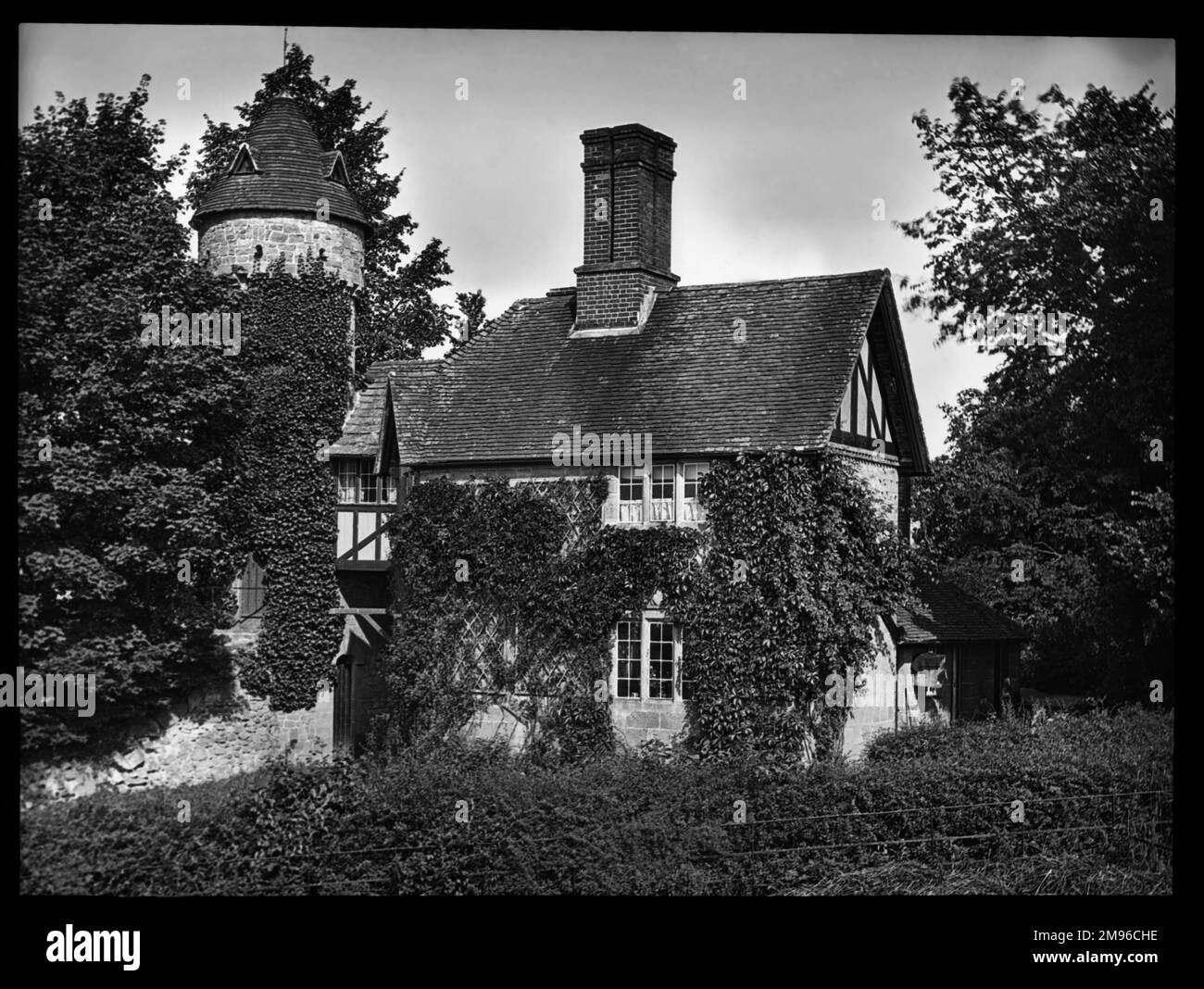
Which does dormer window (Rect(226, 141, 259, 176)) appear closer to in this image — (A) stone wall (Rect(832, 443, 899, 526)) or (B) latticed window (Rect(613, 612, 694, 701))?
(B) latticed window (Rect(613, 612, 694, 701))

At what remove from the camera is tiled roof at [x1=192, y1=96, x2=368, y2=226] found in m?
24.6

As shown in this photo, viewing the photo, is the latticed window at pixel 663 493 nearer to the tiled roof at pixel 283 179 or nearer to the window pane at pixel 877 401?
the window pane at pixel 877 401

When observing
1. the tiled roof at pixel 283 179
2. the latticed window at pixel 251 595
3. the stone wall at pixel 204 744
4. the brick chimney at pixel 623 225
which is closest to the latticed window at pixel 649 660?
the stone wall at pixel 204 744

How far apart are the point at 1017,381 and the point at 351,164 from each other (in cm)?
1820

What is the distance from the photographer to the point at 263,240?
2445cm

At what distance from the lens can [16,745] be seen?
12.5 metres

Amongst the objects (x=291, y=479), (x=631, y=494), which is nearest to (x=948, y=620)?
(x=631, y=494)

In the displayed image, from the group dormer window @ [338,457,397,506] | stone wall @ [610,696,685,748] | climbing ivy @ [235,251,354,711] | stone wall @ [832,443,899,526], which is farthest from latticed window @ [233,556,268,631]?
stone wall @ [832,443,899,526]

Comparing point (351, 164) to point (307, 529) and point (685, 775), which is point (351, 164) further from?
point (685, 775)

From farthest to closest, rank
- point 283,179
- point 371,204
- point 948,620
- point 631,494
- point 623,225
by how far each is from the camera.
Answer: point 371,204 → point 283,179 → point 948,620 → point 623,225 → point 631,494

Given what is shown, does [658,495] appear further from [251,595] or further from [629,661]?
[251,595]

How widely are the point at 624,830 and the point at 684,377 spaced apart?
30.6 feet

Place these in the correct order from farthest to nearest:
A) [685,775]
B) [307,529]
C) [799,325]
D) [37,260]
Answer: [307,529], [799,325], [37,260], [685,775]
